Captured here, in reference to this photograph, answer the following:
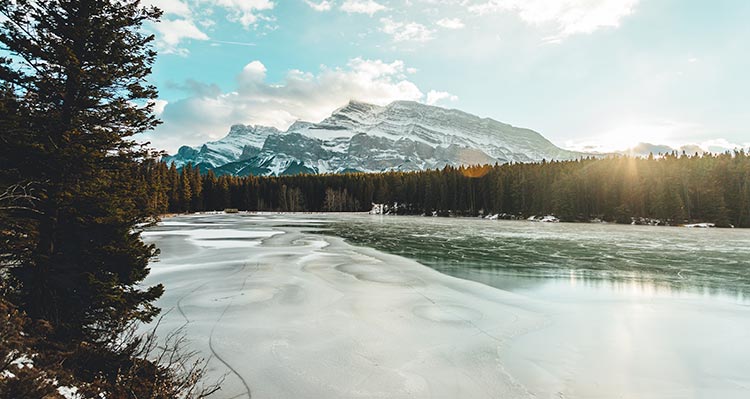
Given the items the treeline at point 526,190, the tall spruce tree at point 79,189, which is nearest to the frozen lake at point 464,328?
the tall spruce tree at point 79,189

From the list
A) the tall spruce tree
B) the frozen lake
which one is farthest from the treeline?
the tall spruce tree

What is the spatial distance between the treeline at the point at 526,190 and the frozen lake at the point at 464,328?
2483 cm

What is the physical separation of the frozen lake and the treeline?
978 inches

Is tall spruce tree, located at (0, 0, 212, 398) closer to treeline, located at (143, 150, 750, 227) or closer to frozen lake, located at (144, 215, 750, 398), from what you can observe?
frozen lake, located at (144, 215, 750, 398)

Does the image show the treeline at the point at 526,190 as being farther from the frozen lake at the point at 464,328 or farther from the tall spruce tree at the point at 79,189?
the tall spruce tree at the point at 79,189

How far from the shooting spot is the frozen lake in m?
6.89

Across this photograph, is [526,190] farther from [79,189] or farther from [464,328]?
[79,189]

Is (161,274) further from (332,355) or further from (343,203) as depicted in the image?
(343,203)

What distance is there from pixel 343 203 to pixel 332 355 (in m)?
131

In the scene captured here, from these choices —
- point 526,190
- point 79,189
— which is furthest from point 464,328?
point 526,190

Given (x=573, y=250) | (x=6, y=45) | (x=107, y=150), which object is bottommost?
(x=573, y=250)

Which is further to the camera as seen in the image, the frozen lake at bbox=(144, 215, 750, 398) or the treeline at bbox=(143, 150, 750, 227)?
the treeline at bbox=(143, 150, 750, 227)

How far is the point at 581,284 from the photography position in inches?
618

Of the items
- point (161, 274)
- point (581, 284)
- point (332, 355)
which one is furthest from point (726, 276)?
point (161, 274)
